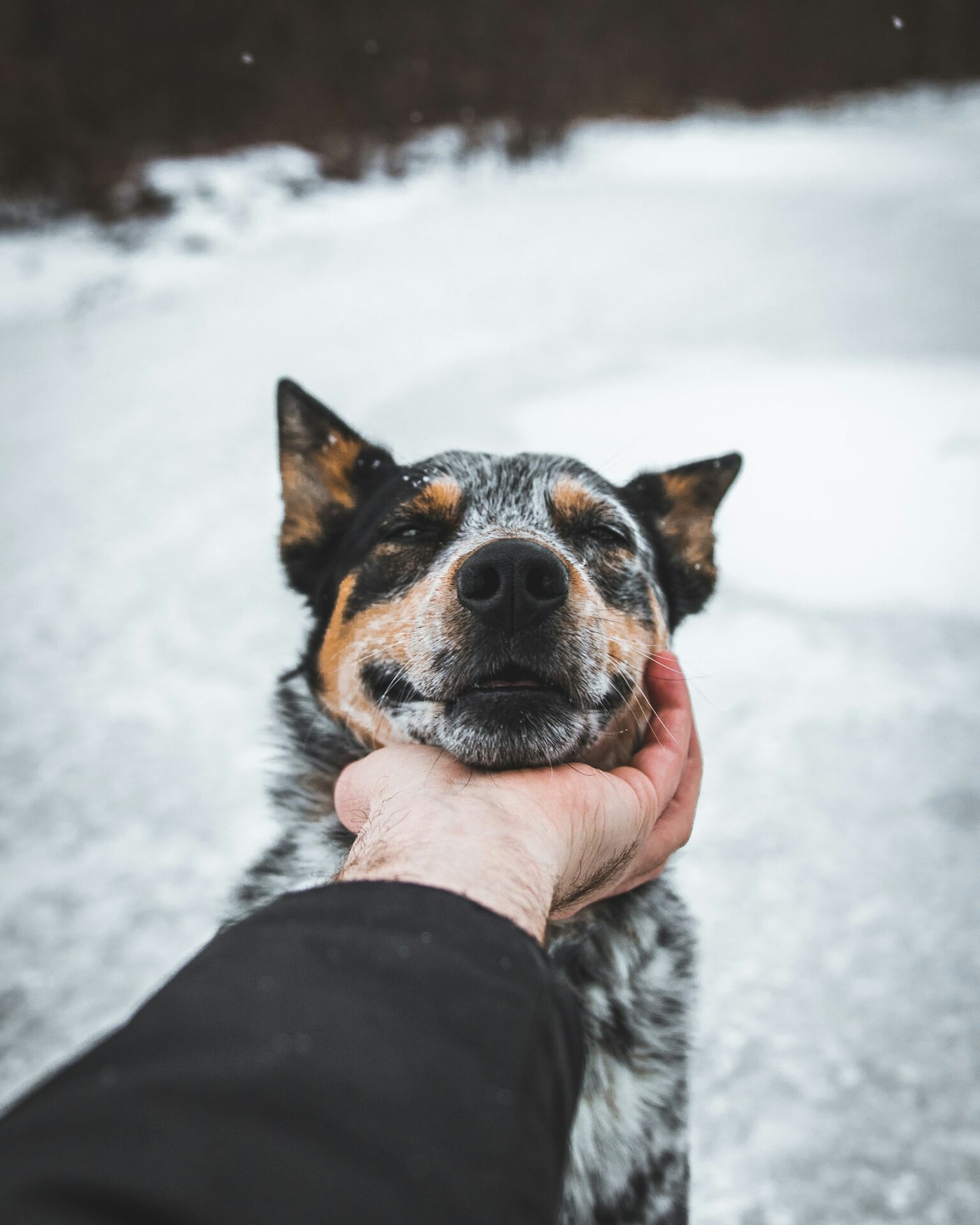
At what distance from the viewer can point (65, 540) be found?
220 inches

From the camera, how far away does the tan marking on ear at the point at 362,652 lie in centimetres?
192

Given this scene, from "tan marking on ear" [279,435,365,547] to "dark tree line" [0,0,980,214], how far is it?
11.8m

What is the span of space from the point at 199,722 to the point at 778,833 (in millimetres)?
3170

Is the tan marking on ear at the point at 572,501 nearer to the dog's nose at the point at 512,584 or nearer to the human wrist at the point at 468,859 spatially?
the dog's nose at the point at 512,584

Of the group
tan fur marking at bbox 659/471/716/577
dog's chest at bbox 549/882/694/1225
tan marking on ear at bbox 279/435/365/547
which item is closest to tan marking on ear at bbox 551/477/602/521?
tan fur marking at bbox 659/471/716/577

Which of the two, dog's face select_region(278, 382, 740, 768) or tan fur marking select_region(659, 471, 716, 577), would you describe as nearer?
dog's face select_region(278, 382, 740, 768)

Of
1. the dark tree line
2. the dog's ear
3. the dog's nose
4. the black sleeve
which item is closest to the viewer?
the black sleeve

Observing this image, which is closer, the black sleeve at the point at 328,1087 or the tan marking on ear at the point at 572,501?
the black sleeve at the point at 328,1087

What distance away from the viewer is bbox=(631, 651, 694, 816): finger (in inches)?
66.8

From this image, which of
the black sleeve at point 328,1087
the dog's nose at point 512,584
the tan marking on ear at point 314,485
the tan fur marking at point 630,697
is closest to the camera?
the black sleeve at point 328,1087

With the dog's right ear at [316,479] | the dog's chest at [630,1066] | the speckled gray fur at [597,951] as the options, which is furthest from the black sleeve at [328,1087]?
the dog's right ear at [316,479]

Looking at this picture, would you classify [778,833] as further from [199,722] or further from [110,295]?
[110,295]

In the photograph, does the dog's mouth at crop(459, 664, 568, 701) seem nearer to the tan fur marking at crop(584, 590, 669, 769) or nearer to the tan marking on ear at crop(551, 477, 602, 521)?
the tan fur marking at crop(584, 590, 669, 769)

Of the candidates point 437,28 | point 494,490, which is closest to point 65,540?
point 494,490
